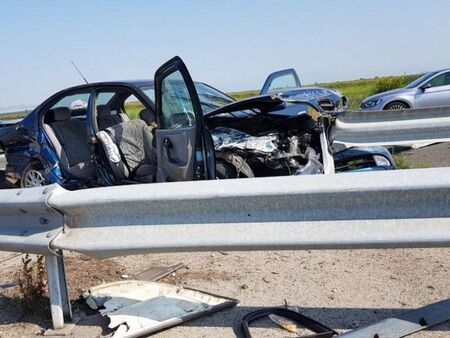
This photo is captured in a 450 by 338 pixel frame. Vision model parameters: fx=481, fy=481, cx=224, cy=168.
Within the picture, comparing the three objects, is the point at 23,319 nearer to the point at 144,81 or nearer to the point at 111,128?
the point at 111,128

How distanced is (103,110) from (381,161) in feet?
12.5

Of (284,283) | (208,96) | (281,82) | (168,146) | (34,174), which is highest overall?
(281,82)

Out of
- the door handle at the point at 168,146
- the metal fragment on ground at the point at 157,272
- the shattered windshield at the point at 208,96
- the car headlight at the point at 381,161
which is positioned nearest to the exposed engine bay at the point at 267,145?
the shattered windshield at the point at 208,96

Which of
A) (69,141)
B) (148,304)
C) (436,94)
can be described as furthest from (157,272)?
(436,94)

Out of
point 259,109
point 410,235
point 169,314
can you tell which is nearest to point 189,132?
point 259,109

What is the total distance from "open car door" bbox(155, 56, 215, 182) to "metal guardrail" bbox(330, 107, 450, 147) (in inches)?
Result: 104

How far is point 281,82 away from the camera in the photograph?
29.3 feet

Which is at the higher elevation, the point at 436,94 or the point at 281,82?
the point at 281,82

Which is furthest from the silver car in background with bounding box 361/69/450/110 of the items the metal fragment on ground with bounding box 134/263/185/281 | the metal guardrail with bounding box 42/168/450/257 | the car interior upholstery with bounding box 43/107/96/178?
the metal guardrail with bounding box 42/168/450/257

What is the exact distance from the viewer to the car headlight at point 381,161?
5787 millimetres

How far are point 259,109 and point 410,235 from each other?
3.96 m

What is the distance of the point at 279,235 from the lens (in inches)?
93.1

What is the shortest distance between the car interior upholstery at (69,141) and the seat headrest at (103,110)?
58 cm

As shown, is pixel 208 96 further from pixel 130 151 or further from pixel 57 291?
pixel 57 291
